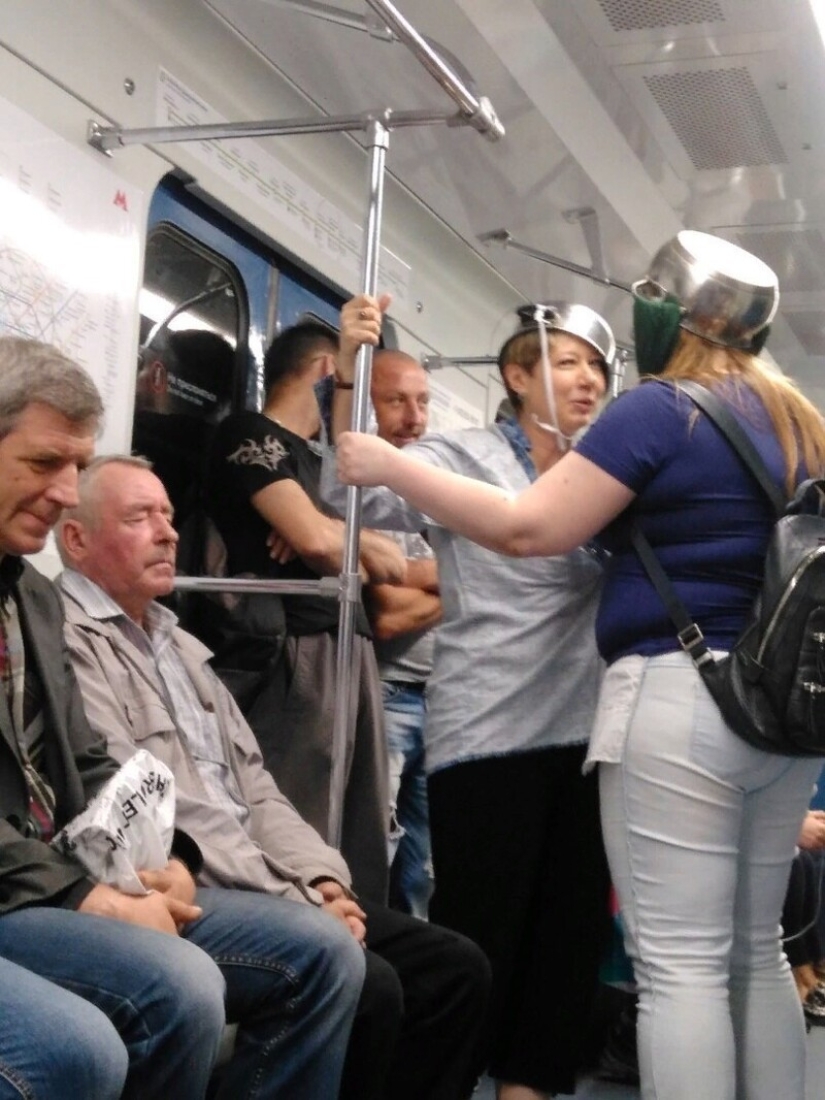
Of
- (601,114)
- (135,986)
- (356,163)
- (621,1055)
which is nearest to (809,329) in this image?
(601,114)

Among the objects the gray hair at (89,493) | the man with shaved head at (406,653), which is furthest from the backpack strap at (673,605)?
the man with shaved head at (406,653)

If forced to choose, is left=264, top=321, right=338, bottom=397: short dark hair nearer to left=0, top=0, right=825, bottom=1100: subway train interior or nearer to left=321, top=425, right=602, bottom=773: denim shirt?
left=0, top=0, right=825, bottom=1100: subway train interior

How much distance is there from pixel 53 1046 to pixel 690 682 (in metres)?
1.07

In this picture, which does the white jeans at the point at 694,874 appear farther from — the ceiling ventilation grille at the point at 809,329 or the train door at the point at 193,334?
the ceiling ventilation grille at the point at 809,329

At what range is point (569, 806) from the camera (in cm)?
254

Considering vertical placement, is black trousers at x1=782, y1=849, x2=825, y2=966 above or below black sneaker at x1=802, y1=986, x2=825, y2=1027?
above

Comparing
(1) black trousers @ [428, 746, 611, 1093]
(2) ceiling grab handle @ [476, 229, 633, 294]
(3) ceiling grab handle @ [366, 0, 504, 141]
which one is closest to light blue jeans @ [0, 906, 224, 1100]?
(1) black trousers @ [428, 746, 611, 1093]

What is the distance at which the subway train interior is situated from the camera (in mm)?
3037

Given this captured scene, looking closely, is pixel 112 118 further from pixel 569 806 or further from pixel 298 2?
pixel 569 806

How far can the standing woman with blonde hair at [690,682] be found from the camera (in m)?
1.96

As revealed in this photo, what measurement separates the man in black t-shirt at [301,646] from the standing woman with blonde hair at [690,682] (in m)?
0.91

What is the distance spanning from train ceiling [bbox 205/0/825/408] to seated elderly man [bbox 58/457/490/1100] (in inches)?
59.3

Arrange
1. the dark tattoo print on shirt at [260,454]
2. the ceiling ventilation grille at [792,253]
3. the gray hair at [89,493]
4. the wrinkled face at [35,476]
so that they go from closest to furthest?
1. the wrinkled face at [35,476]
2. the gray hair at [89,493]
3. the dark tattoo print on shirt at [260,454]
4. the ceiling ventilation grille at [792,253]

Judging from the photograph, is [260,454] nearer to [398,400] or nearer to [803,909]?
[398,400]
